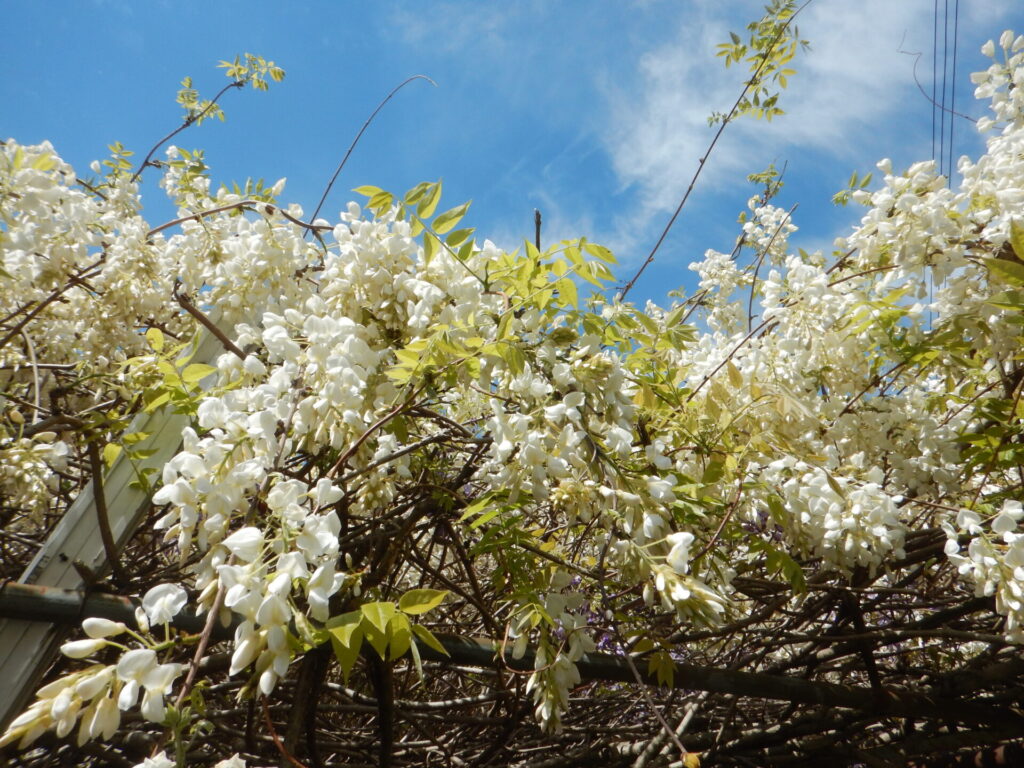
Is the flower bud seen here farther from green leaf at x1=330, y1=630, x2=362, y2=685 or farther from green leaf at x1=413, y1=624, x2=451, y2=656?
green leaf at x1=413, y1=624, x2=451, y2=656

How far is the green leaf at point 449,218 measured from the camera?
5.00 ft

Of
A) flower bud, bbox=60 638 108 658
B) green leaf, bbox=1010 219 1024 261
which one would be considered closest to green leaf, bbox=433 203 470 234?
flower bud, bbox=60 638 108 658

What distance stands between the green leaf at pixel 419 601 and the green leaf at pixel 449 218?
2.67 feet

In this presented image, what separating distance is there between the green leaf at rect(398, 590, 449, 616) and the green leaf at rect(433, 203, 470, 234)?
0.81 metres

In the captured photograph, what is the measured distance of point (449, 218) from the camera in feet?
5.02

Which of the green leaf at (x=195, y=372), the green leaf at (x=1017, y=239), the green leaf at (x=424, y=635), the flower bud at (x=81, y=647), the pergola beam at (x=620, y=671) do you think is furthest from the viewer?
the green leaf at (x=1017, y=239)

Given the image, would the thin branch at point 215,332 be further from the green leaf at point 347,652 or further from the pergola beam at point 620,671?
the green leaf at point 347,652

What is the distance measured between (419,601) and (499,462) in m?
0.35

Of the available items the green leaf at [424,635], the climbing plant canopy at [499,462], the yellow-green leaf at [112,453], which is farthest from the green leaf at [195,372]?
the green leaf at [424,635]

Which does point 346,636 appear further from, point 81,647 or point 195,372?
point 195,372

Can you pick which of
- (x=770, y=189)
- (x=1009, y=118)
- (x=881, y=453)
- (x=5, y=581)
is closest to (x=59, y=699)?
(x=5, y=581)

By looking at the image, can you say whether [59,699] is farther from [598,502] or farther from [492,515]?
[598,502]

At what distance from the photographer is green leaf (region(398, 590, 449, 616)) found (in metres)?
1.19

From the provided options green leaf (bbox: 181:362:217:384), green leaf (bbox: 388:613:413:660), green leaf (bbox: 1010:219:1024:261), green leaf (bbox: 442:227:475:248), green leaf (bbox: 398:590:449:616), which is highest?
green leaf (bbox: 1010:219:1024:261)
